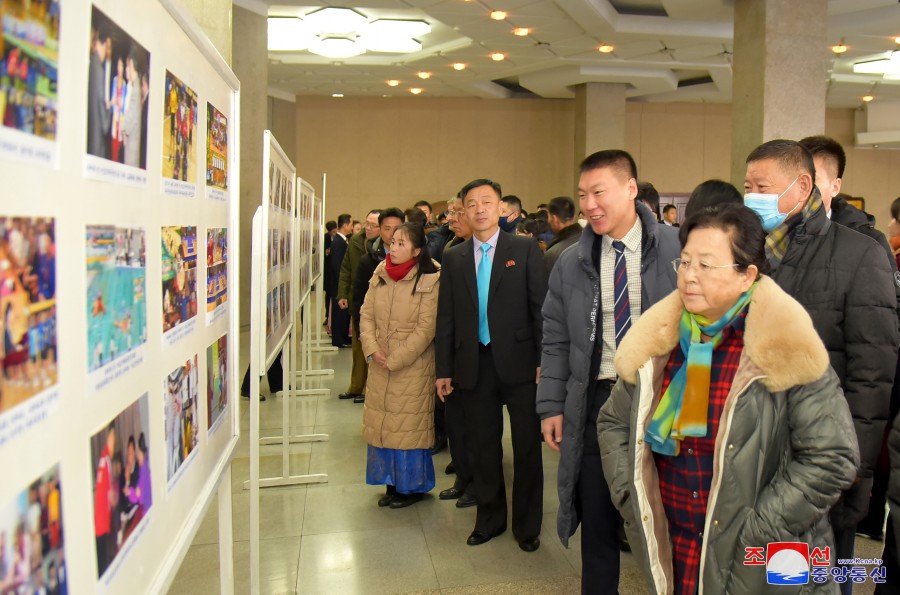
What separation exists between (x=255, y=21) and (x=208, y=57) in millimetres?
8185

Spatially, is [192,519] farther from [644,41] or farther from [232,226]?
[644,41]

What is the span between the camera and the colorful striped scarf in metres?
1.70

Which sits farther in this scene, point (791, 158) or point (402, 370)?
point (402, 370)

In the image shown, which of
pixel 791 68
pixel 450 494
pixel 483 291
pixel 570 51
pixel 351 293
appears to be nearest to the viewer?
pixel 483 291

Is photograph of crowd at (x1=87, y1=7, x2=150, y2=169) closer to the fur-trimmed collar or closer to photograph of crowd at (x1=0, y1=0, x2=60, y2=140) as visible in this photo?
photograph of crowd at (x1=0, y1=0, x2=60, y2=140)

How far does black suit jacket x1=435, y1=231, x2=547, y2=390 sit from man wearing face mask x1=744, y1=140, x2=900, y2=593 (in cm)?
124

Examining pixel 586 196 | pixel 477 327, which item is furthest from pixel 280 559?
pixel 586 196

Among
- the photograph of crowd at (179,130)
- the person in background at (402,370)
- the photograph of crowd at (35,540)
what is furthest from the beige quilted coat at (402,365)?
the photograph of crowd at (35,540)

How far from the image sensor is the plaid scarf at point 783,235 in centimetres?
220

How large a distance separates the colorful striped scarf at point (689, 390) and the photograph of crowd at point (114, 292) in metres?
1.24

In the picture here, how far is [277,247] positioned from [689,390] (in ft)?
7.19

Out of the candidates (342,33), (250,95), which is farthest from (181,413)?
(342,33)

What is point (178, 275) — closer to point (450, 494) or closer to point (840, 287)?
point (840, 287)

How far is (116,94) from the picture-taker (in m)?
1.00
